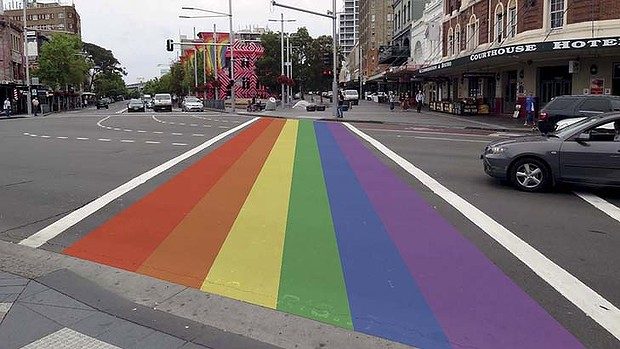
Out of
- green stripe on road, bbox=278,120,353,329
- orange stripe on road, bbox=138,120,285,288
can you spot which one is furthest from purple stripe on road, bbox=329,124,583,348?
orange stripe on road, bbox=138,120,285,288

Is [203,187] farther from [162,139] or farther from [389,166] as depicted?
[162,139]

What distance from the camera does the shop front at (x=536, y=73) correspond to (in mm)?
28016

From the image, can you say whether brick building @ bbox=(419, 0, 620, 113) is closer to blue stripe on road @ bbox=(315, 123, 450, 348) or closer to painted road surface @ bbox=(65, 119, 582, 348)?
painted road surface @ bbox=(65, 119, 582, 348)

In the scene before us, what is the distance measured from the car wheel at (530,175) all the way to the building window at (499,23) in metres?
27.9

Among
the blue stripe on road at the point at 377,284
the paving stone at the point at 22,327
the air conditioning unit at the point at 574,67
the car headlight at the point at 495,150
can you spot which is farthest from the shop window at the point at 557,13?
the paving stone at the point at 22,327

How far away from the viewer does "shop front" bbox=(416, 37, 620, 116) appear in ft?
91.9

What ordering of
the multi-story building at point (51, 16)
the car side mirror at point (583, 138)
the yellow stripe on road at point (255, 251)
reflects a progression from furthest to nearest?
the multi-story building at point (51, 16), the car side mirror at point (583, 138), the yellow stripe on road at point (255, 251)

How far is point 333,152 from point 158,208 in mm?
8473

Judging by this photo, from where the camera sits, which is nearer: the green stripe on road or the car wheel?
the green stripe on road

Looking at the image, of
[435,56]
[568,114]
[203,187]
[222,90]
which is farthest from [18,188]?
[222,90]

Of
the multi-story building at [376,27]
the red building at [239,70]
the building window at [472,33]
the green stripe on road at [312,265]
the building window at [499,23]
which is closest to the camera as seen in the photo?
the green stripe on road at [312,265]

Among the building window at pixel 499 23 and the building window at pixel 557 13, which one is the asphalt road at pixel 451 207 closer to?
the building window at pixel 557 13

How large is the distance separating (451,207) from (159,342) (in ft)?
19.6

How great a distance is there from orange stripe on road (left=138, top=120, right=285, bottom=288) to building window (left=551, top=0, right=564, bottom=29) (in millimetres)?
24262
